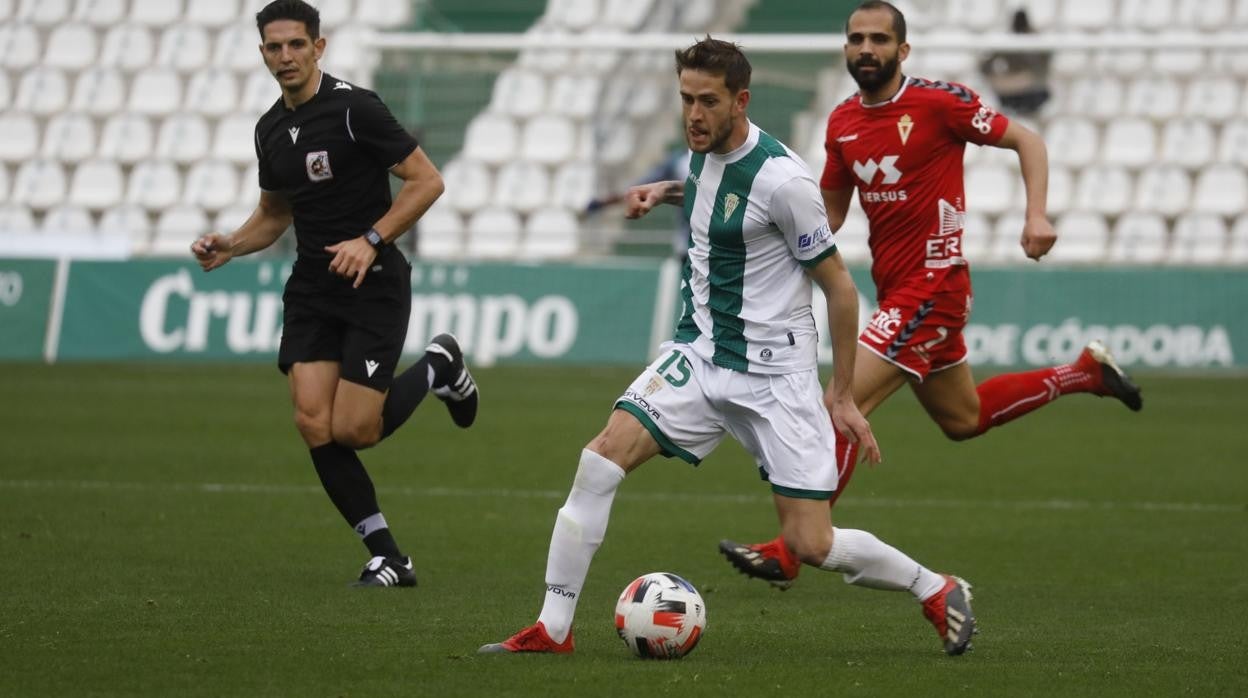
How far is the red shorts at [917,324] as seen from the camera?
27.0ft

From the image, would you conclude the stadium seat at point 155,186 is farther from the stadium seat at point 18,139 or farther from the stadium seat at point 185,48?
the stadium seat at point 185,48

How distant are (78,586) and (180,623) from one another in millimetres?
994

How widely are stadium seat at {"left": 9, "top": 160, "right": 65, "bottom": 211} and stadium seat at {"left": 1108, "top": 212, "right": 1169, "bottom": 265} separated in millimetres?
13789

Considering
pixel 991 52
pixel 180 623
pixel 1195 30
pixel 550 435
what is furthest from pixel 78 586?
pixel 1195 30

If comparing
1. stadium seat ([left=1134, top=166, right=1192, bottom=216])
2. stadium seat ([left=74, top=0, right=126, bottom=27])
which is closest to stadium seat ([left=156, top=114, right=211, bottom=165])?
stadium seat ([left=74, top=0, right=126, bottom=27])

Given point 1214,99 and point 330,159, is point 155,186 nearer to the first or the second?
point 1214,99

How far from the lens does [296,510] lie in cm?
1023

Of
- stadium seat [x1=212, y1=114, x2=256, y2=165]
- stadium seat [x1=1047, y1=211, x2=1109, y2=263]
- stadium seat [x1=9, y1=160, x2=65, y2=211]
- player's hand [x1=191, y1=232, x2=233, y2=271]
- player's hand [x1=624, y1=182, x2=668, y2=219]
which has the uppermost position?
player's hand [x1=624, y1=182, x2=668, y2=219]

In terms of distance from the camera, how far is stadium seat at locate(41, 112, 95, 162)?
86.5 feet

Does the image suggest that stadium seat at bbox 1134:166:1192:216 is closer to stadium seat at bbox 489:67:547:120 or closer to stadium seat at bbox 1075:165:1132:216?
stadium seat at bbox 1075:165:1132:216

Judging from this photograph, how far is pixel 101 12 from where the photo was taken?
2819 cm

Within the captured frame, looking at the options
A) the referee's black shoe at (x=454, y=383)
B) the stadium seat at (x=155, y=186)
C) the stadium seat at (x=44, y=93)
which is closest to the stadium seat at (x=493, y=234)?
the stadium seat at (x=155, y=186)

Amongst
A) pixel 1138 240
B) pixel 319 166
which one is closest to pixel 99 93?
pixel 1138 240

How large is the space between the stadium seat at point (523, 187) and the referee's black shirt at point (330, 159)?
15998 millimetres
